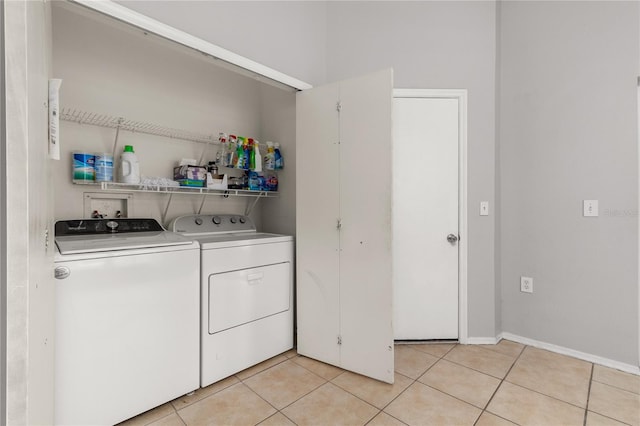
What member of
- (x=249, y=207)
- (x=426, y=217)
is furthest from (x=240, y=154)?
(x=426, y=217)

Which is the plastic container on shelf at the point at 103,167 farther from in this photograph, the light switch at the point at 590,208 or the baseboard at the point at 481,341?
the light switch at the point at 590,208

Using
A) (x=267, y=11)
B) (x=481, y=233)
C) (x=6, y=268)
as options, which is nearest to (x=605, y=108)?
(x=481, y=233)

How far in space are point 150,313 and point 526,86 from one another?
3.24 metres

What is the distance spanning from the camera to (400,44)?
264 centimetres

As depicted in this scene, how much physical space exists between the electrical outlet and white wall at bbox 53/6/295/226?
2538 millimetres

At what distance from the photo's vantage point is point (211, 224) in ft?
Answer: 8.40

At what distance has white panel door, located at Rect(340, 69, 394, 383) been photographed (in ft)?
6.54

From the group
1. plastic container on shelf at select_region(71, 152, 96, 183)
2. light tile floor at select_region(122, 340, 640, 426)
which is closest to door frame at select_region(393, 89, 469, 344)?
light tile floor at select_region(122, 340, 640, 426)

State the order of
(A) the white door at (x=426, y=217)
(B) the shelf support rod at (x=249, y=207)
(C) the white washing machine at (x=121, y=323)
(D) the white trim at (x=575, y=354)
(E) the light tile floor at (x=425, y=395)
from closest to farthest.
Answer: (C) the white washing machine at (x=121, y=323), (E) the light tile floor at (x=425, y=395), (D) the white trim at (x=575, y=354), (A) the white door at (x=426, y=217), (B) the shelf support rod at (x=249, y=207)

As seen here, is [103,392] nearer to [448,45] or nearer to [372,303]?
[372,303]

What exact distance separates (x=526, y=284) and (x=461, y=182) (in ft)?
3.37

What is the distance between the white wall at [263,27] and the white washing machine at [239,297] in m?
1.30

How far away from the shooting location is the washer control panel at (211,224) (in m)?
2.38

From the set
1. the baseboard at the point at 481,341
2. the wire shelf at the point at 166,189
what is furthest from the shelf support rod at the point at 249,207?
the baseboard at the point at 481,341
